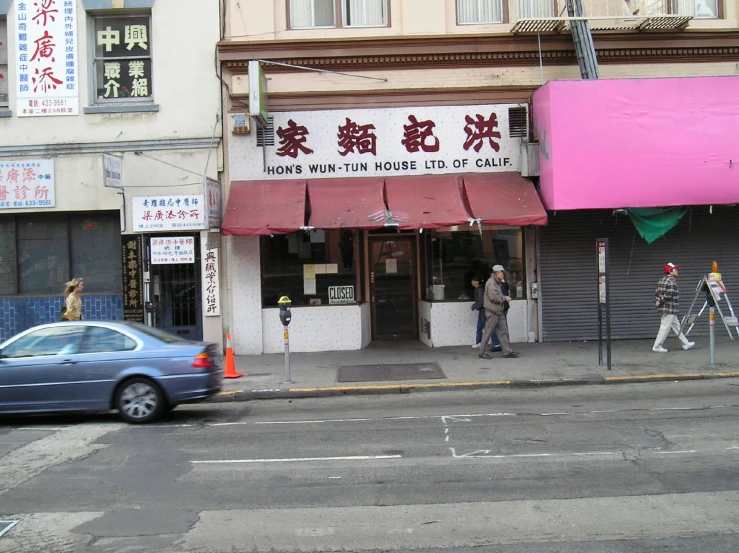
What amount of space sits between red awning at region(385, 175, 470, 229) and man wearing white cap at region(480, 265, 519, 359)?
1.27 meters

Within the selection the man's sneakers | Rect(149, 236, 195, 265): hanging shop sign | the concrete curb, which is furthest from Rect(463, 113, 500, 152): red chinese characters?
Rect(149, 236, 195, 265): hanging shop sign

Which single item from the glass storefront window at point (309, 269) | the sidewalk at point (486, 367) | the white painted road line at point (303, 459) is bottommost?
the white painted road line at point (303, 459)

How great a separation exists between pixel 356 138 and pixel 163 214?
4325 mm

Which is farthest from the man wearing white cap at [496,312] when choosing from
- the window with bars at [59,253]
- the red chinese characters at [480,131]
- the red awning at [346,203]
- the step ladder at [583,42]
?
the window with bars at [59,253]

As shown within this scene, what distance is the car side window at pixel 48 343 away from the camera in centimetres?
952

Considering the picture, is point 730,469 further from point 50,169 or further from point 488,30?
point 50,169

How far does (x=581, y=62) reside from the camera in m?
14.8

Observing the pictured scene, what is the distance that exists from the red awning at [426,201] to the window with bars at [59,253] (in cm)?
613

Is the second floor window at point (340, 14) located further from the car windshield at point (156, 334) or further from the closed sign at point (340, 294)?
the car windshield at point (156, 334)

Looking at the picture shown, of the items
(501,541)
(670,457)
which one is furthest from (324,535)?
(670,457)

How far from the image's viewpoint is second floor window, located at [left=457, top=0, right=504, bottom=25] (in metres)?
15.5

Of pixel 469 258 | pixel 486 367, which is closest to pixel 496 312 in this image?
pixel 486 367

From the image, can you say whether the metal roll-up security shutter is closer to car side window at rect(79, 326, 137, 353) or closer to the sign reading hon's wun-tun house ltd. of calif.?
the sign reading hon's wun-tun house ltd. of calif.

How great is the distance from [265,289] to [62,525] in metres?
9.89
